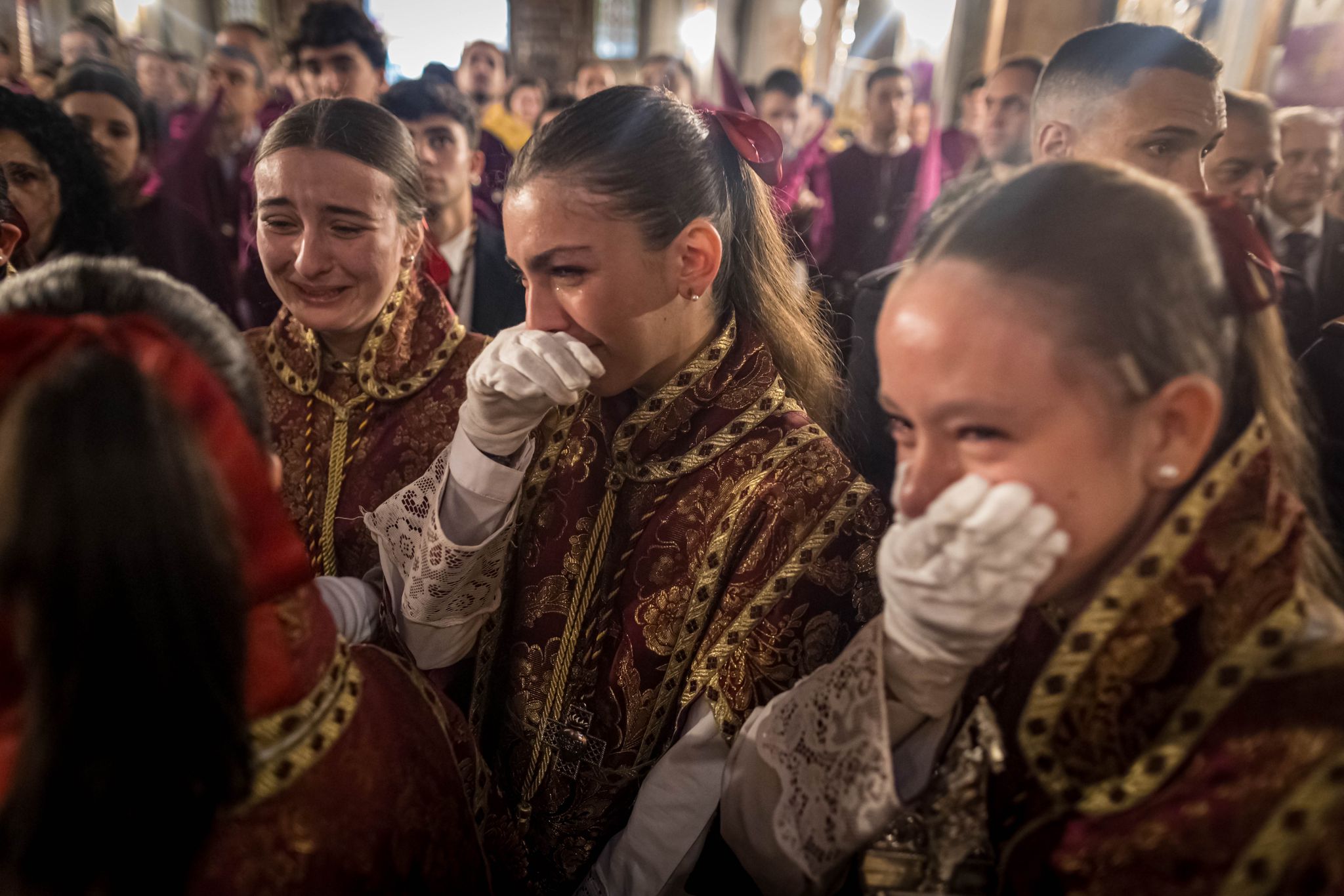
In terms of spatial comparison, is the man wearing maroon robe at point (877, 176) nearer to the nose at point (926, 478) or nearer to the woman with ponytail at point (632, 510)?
the woman with ponytail at point (632, 510)

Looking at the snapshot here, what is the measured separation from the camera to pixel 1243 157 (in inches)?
101

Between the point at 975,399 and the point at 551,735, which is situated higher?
the point at 975,399

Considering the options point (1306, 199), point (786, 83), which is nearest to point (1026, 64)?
point (1306, 199)

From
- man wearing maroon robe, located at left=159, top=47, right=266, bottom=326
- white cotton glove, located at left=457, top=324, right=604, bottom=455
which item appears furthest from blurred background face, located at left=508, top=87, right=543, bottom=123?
white cotton glove, located at left=457, top=324, right=604, bottom=455

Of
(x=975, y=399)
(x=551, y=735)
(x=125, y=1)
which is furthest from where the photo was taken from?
(x=125, y=1)

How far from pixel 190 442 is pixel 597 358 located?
83 cm

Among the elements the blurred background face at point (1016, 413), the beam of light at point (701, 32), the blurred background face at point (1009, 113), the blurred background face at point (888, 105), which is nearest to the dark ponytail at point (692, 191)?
the blurred background face at point (1016, 413)

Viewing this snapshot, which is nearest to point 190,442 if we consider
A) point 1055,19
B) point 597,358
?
point 597,358

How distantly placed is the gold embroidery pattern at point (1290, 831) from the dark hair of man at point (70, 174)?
9.27 ft

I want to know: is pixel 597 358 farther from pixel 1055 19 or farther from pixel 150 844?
pixel 1055 19

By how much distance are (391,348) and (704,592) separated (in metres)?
0.97

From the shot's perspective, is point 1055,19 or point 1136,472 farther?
point 1055,19

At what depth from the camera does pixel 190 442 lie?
0.70 metres

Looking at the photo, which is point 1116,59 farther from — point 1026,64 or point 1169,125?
point 1026,64
